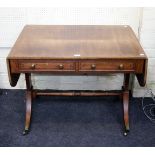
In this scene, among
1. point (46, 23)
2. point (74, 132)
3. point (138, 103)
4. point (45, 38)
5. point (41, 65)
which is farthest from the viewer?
point (138, 103)

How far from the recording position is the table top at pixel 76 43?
2.10 metres

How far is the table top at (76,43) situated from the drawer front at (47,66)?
6cm

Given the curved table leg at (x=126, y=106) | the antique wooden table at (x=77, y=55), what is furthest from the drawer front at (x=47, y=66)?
the curved table leg at (x=126, y=106)

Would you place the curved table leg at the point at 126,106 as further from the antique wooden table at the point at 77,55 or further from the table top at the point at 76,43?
the table top at the point at 76,43

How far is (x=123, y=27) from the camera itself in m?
2.63

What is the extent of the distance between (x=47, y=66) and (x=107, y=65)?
45 centimetres

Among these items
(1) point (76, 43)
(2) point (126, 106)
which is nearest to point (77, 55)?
(1) point (76, 43)

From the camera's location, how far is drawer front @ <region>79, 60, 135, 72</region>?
2111mm

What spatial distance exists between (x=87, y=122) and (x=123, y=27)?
95cm

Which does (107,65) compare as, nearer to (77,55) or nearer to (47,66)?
(77,55)

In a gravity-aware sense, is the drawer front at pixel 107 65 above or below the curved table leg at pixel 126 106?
above

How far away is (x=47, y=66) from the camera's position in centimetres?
213
